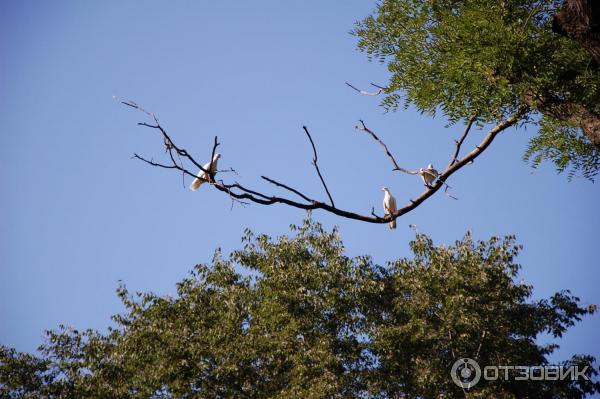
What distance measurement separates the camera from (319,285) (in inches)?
639

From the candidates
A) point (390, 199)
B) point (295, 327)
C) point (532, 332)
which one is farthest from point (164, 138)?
point (532, 332)

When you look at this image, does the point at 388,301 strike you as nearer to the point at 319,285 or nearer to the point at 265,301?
the point at 319,285

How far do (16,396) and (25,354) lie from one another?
116cm

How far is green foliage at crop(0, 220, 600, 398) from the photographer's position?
14.6 m

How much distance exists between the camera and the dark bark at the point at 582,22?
3.95 metres

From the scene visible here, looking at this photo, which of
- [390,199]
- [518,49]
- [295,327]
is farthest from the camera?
[295,327]

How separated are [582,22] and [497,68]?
1.75 m

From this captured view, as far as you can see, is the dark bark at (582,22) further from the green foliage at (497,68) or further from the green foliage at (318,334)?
the green foliage at (318,334)

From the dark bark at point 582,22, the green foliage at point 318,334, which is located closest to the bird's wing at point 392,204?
the green foliage at point 318,334

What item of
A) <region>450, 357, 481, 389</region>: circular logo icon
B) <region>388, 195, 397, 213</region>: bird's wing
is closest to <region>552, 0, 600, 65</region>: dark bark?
<region>388, 195, 397, 213</region>: bird's wing

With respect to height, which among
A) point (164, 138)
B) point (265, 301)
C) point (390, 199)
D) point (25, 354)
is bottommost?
point (164, 138)

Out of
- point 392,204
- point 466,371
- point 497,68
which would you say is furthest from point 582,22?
point 466,371

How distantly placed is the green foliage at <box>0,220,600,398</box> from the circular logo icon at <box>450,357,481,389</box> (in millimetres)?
367

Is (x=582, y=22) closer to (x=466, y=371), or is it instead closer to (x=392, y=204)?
(x=392, y=204)
